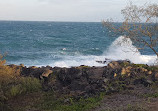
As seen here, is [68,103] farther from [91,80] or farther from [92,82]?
[91,80]

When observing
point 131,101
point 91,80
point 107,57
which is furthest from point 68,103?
point 107,57

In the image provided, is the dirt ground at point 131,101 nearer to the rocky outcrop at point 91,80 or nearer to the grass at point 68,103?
the grass at point 68,103

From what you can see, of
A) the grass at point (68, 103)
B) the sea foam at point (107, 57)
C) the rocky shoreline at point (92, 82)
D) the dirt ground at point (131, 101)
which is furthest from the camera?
the sea foam at point (107, 57)

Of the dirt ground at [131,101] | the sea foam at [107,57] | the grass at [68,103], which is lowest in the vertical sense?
the sea foam at [107,57]

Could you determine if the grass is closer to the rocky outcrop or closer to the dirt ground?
the dirt ground

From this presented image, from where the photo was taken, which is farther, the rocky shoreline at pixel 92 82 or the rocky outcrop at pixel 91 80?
the rocky outcrop at pixel 91 80

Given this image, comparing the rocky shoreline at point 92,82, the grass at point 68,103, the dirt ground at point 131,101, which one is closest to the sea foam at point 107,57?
the rocky shoreline at point 92,82

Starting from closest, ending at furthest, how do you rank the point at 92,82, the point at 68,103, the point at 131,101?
the point at 131,101
the point at 68,103
the point at 92,82

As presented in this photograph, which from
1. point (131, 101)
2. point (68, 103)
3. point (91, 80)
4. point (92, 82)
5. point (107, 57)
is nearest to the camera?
point (131, 101)

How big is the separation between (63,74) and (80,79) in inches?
44.5

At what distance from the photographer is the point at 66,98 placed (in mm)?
10336

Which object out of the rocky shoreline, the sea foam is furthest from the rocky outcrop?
the sea foam

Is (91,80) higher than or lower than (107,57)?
higher

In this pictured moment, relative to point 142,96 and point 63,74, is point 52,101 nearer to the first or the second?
point 63,74
